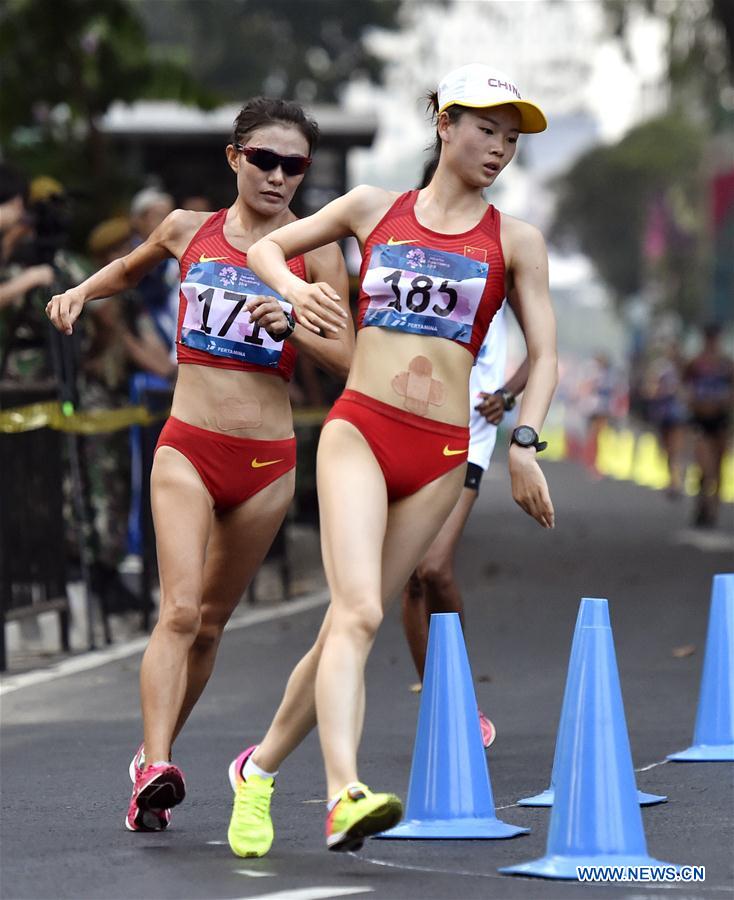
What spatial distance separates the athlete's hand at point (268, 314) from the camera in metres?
6.45

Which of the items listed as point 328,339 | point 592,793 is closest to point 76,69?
point 328,339

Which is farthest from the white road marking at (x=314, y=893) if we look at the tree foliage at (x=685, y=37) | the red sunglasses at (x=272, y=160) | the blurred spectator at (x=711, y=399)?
the tree foliage at (x=685, y=37)

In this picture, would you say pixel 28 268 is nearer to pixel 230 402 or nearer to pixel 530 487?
pixel 230 402

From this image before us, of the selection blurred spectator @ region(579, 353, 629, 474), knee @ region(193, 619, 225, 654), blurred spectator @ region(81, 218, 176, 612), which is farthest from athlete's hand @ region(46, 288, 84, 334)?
blurred spectator @ region(579, 353, 629, 474)

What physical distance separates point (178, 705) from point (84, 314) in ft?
20.5

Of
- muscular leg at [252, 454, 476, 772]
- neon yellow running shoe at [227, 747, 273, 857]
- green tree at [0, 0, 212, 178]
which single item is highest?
green tree at [0, 0, 212, 178]

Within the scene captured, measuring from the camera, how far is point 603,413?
1574 inches

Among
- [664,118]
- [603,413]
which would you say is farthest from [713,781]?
[664,118]

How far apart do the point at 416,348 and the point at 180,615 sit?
1170mm

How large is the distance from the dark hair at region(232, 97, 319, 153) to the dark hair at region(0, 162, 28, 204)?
544 centimetres

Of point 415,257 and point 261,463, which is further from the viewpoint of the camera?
point 261,463

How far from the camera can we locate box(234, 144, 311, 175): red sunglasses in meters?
7.22

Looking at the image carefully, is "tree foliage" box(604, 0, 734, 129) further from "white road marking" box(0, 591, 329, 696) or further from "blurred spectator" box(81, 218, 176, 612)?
"blurred spectator" box(81, 218, 176, 612)

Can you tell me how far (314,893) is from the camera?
232 inches
